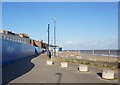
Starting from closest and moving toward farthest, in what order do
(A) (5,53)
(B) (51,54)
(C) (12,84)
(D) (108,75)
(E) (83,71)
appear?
(C) (12,84) → (D) (108,75) → (E) (83,71) → (A) (5,53) → (B) (51,54)

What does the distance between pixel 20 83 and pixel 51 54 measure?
41191 mm

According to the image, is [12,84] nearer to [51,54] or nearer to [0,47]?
[0,47]

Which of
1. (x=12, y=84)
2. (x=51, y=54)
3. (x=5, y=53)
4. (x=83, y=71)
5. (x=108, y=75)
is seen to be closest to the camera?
(x=12, y=84)

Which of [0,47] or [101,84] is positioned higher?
[0,47]

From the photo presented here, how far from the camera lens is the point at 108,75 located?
52.2 feet

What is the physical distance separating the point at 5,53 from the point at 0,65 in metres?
2.57

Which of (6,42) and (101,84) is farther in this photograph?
(6,42)

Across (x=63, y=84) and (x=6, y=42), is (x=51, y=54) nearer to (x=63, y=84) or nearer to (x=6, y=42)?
(x=6, y=42)

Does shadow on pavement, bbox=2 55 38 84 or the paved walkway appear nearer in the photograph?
the paved walkway

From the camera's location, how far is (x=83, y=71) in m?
21.1

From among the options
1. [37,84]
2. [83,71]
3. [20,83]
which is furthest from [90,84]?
[83,71]

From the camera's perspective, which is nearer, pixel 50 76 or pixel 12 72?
pixel 50 76

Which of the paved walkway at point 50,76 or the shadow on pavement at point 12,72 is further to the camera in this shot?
the shadow on pavement at point 12,72

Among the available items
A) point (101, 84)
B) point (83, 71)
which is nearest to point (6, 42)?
point (83, 71)
